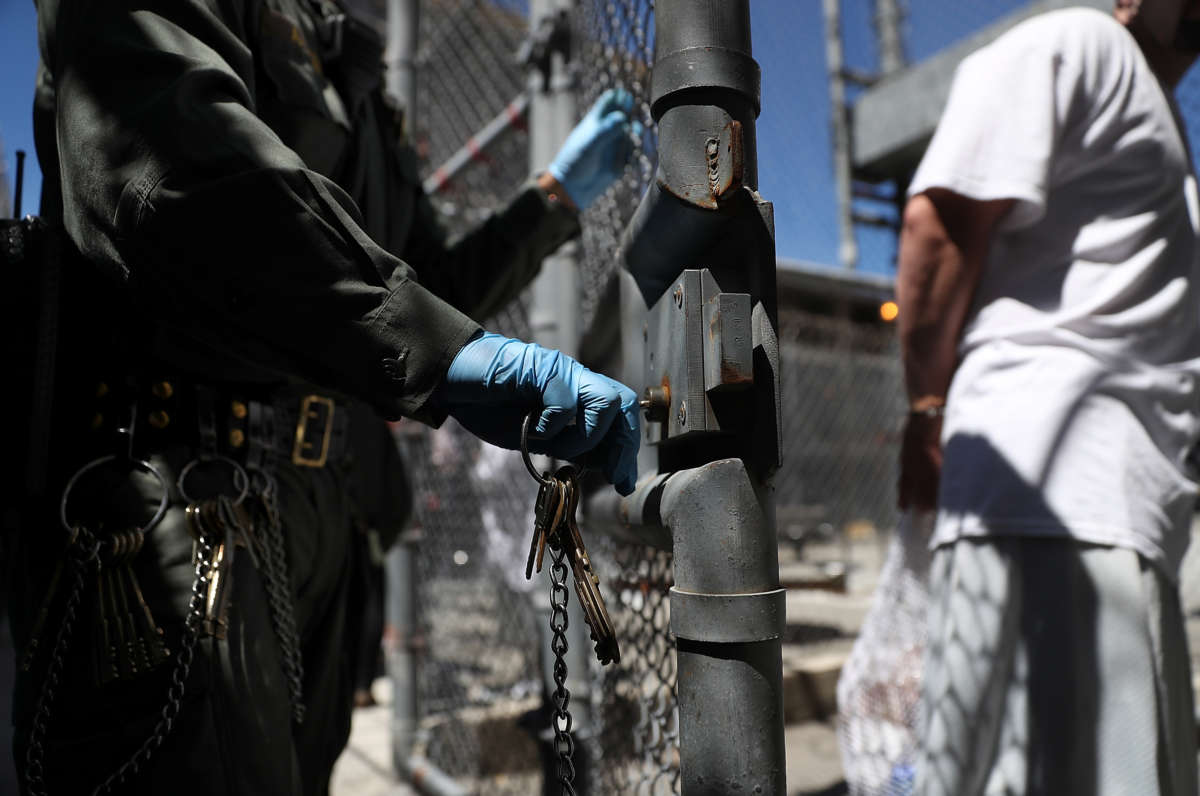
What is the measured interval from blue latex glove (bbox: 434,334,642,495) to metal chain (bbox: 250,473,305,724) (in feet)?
1.75

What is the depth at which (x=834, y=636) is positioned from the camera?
4699 mm

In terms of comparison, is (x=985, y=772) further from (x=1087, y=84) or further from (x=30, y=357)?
(x=30, y=357)

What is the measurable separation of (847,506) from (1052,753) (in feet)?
21.8

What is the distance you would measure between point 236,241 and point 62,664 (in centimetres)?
67

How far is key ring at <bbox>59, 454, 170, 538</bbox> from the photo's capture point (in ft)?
3.90

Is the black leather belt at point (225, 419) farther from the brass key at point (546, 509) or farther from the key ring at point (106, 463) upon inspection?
the brass key at point (546, 509)

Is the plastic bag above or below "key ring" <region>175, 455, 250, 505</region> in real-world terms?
below

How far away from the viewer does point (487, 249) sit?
189 centimetres

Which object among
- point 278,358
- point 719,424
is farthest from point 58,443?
point 719,424

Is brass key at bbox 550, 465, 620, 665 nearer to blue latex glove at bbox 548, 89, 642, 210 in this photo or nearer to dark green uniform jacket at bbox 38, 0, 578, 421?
dark green uniform jacket at bbox 38, 0, 578, 421

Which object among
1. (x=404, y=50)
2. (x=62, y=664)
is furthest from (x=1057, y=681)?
(x=404, y=50)

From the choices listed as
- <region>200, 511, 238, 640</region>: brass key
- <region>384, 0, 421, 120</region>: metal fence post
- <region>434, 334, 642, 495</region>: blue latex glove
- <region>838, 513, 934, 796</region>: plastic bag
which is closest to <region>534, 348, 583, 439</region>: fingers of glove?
<region>434, 334, 642, 495</region>: blue latex glove

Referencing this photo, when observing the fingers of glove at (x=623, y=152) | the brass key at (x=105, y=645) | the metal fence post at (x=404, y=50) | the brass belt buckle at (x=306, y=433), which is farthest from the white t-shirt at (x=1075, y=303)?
the metal fence post at (x=404, y=50)

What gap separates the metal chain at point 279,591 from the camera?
4.35 feet
